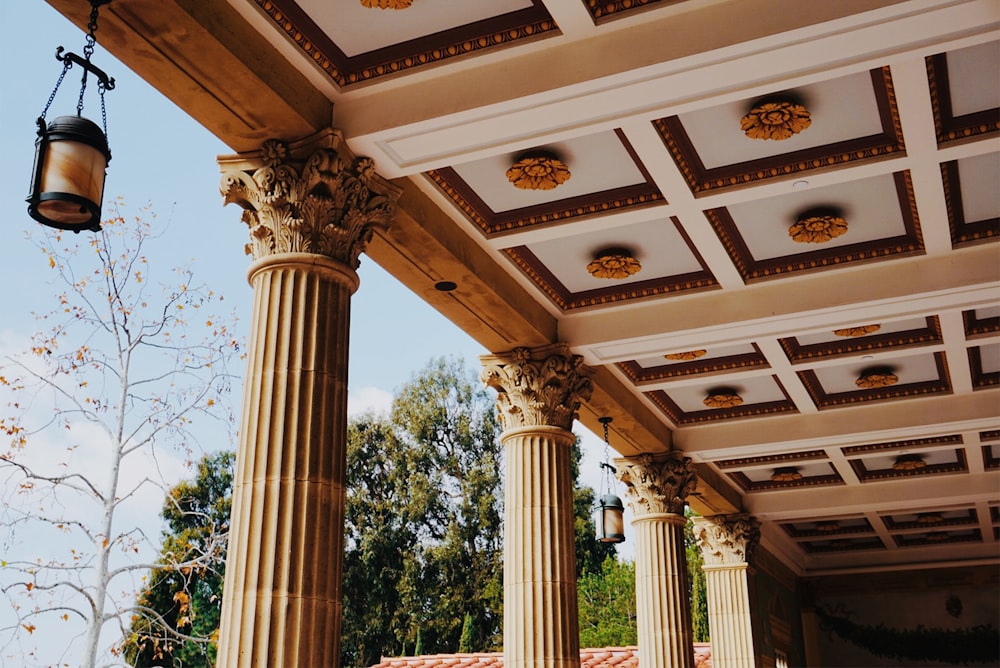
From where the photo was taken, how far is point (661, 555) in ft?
41.2

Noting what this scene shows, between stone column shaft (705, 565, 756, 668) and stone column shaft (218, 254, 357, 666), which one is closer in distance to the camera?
stone column shaft (218, 254, 357, 666)

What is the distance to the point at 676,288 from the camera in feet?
31.7

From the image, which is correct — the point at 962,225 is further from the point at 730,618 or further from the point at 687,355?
the point at 730,618

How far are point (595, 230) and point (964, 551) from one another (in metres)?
14.8

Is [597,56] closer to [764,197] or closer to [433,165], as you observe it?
[433,165]

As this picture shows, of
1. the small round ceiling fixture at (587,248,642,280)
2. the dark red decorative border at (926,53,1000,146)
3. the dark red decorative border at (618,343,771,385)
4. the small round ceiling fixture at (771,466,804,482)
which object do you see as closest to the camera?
the dark red decorative border at (926,53,1000,146)

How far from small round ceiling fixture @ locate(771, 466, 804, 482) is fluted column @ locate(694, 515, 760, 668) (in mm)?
1058

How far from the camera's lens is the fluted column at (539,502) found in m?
8.86

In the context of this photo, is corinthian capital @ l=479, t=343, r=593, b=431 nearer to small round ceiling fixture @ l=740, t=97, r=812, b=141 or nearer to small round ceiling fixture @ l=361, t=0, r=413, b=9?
small round ceiling fixture @ l=740, t=97, r=812, b=141

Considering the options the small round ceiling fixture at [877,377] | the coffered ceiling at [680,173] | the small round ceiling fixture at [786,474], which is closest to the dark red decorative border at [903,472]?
the small round ceiling fixture at [786,474]

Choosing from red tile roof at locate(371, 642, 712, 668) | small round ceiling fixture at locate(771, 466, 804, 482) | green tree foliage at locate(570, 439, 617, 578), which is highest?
green tree foliage at locate(570, 439, 617, 578)

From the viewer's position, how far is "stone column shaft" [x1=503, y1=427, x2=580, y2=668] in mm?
8828

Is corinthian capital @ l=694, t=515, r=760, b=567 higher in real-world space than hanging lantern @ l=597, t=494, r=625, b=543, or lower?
higher

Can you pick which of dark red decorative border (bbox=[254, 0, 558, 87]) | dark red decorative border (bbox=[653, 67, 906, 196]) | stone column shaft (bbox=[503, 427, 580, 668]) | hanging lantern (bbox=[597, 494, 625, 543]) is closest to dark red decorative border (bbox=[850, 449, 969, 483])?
hanging lantern (bbox=[597, 494, 625, 543])
